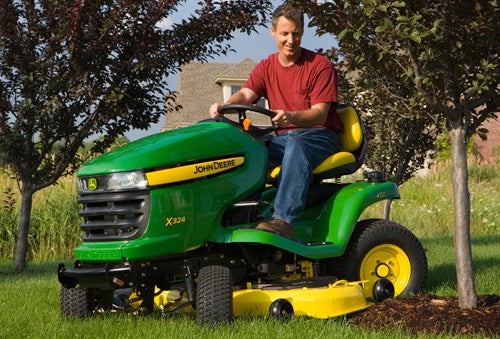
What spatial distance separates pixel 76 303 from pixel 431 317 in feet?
7.13

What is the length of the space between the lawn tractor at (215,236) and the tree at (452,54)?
676 millimetres

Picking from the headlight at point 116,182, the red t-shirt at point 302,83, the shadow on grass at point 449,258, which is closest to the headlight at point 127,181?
the headlight at point 116,182

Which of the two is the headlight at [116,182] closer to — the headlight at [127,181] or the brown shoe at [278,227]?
the headlight at [127,181]

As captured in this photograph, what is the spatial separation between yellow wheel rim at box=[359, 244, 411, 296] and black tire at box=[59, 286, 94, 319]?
1879mm

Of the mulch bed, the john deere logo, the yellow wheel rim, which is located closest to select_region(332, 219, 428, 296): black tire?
the yellow wheel rim

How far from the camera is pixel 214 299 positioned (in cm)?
437

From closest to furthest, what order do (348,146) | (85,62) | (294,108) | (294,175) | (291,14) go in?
(294,175) → (291,14) → (294,108) → (348,146) → (85,62)

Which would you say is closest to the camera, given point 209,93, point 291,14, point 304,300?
point 304,300

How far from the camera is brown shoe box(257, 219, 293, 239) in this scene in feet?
15.4

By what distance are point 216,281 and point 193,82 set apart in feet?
89.7

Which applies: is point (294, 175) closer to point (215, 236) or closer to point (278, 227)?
point (278, 227)

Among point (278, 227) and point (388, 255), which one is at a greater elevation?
point (278, 227)

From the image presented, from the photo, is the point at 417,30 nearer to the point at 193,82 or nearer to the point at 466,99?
the point at 466,99

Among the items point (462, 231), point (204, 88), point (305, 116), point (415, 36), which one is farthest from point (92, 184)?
point (204, 88)
